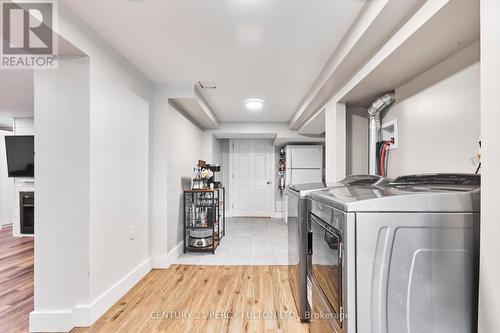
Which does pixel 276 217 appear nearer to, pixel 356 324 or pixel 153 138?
pixel 153 138

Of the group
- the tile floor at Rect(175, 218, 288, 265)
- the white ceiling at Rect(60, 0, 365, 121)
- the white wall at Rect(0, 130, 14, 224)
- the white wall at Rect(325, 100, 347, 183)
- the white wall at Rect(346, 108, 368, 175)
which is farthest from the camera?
the white wall at Rect(0, 130, 14, 224)

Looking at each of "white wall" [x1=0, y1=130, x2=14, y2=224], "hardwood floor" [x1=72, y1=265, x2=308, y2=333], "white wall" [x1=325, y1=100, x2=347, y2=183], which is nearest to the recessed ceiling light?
"white wall" [x1=325, y1=100, x2=347, y2=183]

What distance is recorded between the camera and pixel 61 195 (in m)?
1.81

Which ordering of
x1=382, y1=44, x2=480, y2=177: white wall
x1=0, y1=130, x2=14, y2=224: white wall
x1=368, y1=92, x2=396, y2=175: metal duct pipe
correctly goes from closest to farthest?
x1=382, y1=44, x2=480, y2=177: white wall, x1=368, y1=92, x2=396, y2=175: metal duct pipe, x1=0, y1=130, x2=14, y2=224: white wall

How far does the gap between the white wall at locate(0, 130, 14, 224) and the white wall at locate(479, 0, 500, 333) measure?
7.48m

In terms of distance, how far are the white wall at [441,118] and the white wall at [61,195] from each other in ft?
8.14

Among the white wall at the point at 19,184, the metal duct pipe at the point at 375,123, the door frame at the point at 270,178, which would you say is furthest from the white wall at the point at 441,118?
the white wall at the point at 19,184

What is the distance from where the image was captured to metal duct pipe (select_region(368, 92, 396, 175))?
219 centimetres

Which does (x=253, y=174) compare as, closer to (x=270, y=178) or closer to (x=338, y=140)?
(x=270, y=178)

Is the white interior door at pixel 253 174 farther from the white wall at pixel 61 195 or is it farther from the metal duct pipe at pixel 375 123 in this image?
the white wall at pixel 61 195

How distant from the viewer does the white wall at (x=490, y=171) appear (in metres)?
0.79

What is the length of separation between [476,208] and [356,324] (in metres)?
0.66

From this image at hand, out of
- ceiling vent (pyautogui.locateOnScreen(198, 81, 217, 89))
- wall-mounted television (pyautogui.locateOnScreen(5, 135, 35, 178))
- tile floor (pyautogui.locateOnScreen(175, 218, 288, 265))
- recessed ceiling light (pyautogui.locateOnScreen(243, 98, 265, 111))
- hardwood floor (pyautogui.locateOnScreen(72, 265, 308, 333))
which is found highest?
ceiling vent (pyautogui.locateOnScreen(198, 81, 217, 89))

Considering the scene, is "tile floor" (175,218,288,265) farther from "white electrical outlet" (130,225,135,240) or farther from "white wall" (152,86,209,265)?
"white electrical outlet" (130,225,135,240)
